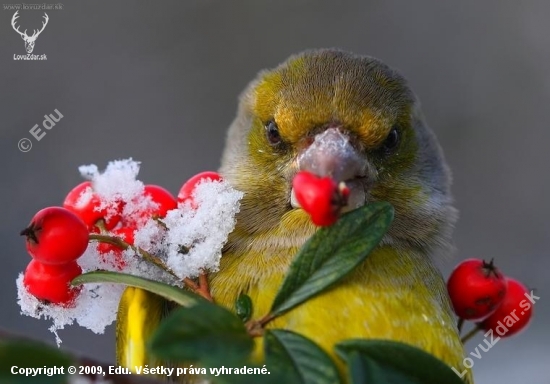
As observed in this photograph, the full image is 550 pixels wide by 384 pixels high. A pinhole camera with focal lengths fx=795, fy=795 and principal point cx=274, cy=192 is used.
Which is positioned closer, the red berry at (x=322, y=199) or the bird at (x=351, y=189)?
the red berry at (x=322, y=199)

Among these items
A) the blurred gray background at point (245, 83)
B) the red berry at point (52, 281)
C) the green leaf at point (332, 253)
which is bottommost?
the green leaf at point (332, 253)

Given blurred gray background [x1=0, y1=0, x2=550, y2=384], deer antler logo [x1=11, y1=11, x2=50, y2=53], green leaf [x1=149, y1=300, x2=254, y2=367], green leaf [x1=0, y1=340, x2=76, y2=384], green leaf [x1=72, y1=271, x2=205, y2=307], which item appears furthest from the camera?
deer antler logo [x1=11, y1=11, x2=50, y2=53]

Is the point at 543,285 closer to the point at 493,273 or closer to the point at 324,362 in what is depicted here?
the point at 493,273

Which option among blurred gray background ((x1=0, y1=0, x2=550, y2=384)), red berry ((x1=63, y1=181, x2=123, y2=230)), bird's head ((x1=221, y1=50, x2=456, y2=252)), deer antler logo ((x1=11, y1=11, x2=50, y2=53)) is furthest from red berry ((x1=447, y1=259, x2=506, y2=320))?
deer antler logo ((x1=11, y1=11, x2=50, y2=53))

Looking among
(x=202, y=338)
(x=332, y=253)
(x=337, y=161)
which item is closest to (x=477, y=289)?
(x=337, y=161)

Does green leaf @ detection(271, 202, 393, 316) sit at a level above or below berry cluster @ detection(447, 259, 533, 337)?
below

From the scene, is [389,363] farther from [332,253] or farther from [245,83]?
[245,83]

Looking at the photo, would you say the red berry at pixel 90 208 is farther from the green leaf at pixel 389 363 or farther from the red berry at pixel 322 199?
the green leaf at pixel 389 363

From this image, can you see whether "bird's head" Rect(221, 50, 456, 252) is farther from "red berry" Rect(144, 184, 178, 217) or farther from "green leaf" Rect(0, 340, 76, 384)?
"green leaf" Rect(0, 340, 76, 384)

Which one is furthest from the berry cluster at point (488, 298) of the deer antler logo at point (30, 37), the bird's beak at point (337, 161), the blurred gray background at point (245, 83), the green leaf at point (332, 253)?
the deer antler logo at point (30, 37)
